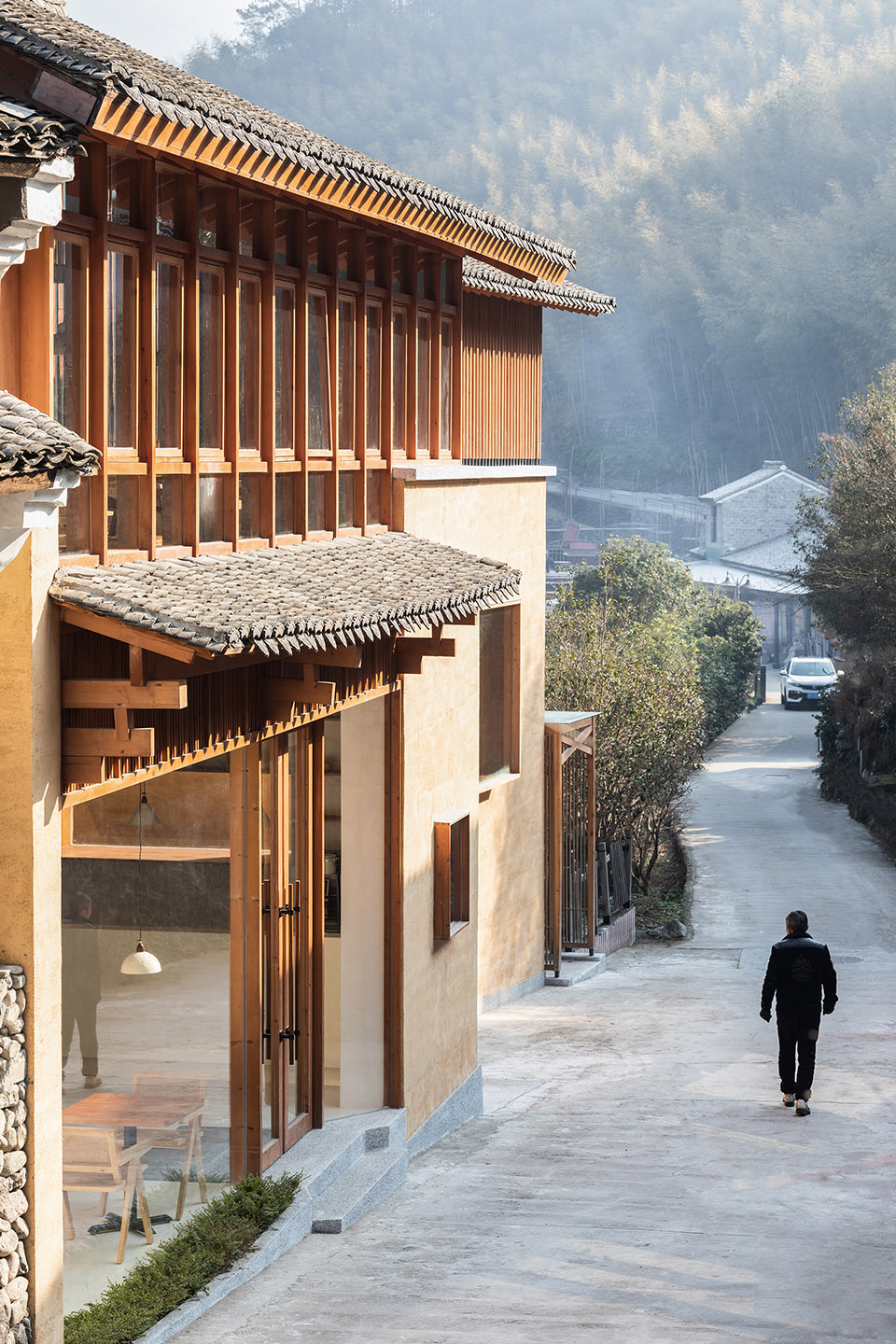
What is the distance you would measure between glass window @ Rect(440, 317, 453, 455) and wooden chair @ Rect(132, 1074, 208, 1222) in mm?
5487

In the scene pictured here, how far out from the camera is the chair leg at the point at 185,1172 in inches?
318

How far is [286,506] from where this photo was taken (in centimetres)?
949

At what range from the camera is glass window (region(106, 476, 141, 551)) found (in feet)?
24.2

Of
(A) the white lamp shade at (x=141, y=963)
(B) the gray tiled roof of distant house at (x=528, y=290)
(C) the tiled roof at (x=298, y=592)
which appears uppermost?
(B) the gray tiled roof of distant house at (x=528, y=290)

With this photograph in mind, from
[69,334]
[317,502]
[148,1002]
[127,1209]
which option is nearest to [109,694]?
[69,334]

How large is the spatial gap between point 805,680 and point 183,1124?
40.5 meters

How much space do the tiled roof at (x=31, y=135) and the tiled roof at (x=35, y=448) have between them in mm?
825

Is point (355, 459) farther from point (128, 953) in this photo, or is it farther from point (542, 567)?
point (542, 567)

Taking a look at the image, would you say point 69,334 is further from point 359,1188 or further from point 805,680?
point 805,680

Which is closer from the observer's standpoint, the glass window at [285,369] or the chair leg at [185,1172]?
the chair leg at [185,1172]

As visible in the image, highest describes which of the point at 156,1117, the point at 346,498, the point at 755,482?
the point at 755,482

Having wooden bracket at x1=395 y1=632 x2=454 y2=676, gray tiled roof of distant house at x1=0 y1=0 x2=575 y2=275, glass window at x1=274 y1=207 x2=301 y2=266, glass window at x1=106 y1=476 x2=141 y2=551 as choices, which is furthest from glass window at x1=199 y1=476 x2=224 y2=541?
wooden bracket at x1=395 y1=632 x2=454 y2=676

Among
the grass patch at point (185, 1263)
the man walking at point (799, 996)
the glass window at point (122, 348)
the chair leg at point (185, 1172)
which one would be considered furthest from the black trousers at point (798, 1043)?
the glass window at point (122, 348)

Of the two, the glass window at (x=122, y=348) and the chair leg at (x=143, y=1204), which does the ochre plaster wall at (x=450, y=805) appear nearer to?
the chair leg at (x=143, y=1204)
